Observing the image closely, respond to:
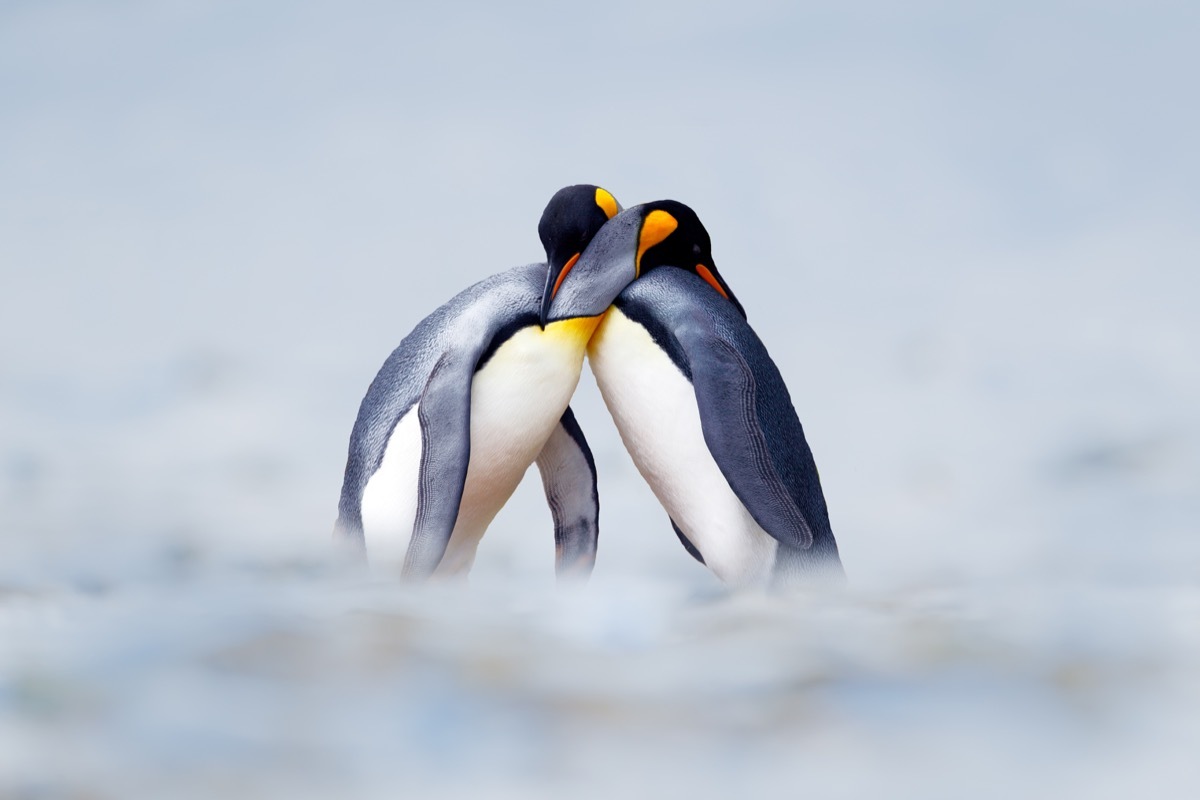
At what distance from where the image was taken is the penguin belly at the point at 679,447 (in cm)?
271

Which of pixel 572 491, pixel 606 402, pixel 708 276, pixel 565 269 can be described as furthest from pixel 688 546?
pixel 565 269

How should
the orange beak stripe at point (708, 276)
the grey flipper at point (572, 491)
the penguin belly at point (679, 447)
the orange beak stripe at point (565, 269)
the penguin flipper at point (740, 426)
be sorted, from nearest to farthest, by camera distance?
1. the penguin flipper at point (740, 426)
2. the penguin belly at point (679, 447)
3. the orange beak stripe at point (565, 269)
4. the orange beak stripe at point (708, 276)
5. the grey flipper at point (572, 491)

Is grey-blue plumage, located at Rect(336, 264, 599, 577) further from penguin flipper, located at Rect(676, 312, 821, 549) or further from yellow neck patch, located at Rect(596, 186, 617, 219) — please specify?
penguin flipper, located at Rect(676, 312, 821, 549)

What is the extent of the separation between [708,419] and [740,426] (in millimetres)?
70

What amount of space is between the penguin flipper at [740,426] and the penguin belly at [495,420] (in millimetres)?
298

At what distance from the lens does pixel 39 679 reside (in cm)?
128

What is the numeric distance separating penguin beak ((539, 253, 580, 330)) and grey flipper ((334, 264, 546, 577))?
0.10 ft

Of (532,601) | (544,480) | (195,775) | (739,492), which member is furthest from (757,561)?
(195,775)

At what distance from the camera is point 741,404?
2621 millimetres

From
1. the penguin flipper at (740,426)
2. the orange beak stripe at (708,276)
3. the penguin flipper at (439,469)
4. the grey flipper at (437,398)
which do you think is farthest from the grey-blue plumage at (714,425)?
the penguin flipper at (439,469)

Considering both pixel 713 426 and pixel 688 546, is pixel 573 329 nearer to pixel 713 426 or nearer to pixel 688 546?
pixel 713 426

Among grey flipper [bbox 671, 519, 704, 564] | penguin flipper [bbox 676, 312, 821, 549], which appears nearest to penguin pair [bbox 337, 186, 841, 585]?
penguin flipper [bbox 676, 312, 821, 549]

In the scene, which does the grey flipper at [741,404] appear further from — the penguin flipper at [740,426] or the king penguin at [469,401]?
the king penguin at [469,401]

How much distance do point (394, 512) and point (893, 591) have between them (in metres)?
1.33
